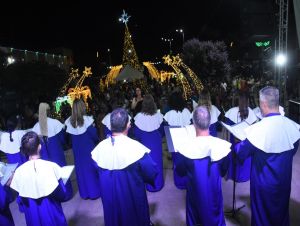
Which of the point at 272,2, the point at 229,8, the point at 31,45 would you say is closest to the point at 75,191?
the point at 272,2

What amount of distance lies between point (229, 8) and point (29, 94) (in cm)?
2205

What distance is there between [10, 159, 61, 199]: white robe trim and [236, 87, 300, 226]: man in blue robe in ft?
7.80

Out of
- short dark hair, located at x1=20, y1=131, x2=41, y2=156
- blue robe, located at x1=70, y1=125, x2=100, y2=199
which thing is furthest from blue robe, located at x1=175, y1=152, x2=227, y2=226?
blue robe, located at x1=70, y1=125, x2=100, y2=199

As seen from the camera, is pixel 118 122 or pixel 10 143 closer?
Result: pixel 118 122

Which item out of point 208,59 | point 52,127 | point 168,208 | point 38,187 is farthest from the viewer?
point 208,59

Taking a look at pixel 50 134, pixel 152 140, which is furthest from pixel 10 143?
pixel 152 140

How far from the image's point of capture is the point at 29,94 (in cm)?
3167

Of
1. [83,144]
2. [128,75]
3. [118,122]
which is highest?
[128,75]

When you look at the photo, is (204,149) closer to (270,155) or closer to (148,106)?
(270,155)

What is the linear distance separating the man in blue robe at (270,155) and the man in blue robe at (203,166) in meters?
0.45

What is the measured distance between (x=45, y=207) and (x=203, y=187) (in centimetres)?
190

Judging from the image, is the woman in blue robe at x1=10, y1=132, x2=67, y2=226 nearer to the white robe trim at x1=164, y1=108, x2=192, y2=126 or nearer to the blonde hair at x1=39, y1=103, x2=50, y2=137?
the blonde hair at x1=39, y1=103, x2=50, y2=137

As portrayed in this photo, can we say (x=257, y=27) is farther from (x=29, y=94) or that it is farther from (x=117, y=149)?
(x=29, y=94)

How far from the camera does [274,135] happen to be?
437cm
